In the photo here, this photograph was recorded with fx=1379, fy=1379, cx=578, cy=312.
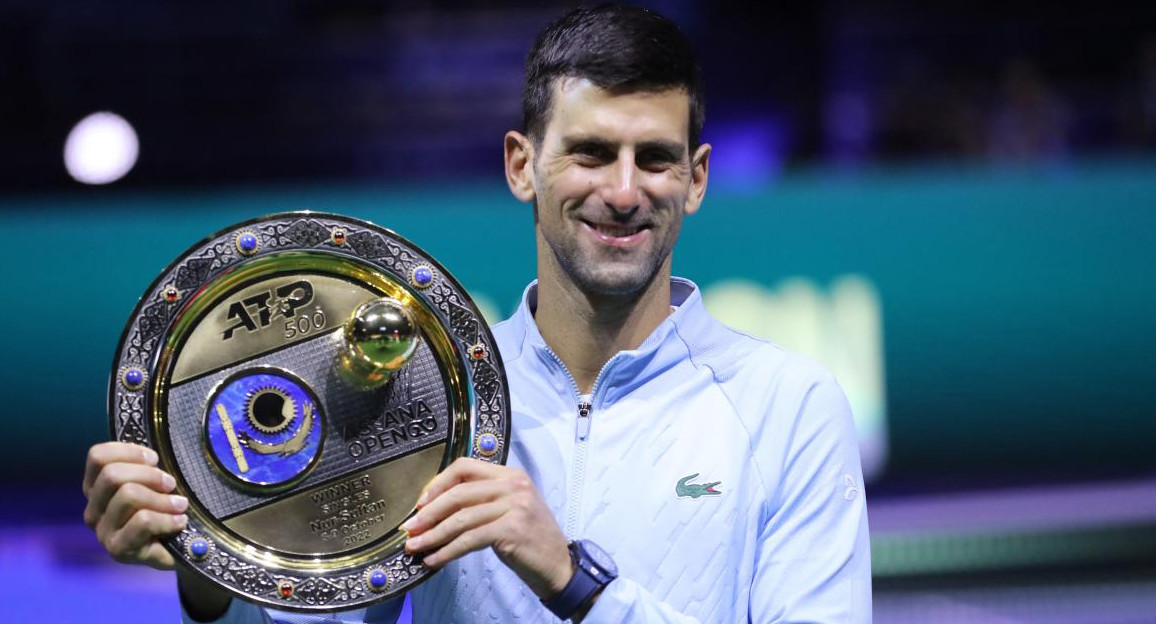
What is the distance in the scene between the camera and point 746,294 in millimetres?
4781

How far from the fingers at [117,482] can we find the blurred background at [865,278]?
2936 millimetres

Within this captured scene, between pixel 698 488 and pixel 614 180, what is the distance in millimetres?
422

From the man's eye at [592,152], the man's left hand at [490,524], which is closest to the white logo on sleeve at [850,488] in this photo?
the man's left hand at [490,524]

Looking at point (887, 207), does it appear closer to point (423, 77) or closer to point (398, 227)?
point (398, 227)

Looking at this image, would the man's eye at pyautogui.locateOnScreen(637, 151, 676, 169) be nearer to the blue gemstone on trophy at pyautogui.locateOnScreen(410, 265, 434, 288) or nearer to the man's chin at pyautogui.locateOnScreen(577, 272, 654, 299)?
the man's chin at pyautogui.locateOnScreen(577, 272, 654, 299)

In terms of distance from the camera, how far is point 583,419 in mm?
1897

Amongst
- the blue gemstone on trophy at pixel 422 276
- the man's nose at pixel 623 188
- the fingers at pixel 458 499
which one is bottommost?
the fingers at pixel 458 499

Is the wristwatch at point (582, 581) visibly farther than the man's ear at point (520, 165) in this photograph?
No

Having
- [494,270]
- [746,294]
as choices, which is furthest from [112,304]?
[746,294]

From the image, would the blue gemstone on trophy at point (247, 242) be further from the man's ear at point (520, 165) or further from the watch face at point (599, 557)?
the watch face at point (599, 557)

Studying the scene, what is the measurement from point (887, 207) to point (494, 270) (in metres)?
1.38

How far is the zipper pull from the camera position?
1886 mm

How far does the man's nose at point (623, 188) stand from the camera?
180cm

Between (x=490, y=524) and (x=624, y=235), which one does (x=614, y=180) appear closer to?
(x=624, y=235)
